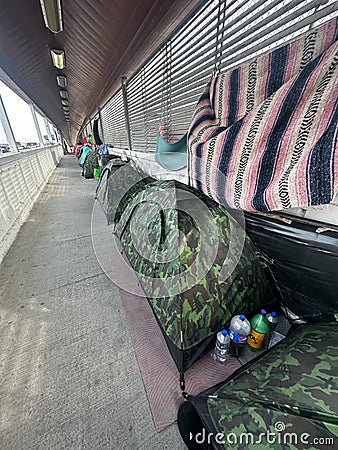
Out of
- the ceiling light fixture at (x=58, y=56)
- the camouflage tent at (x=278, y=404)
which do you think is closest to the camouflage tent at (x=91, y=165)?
the ceiling light fixture at (x=58, y=56)

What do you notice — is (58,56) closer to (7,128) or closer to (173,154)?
(7,128)

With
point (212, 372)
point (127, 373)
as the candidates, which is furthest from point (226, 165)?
point (127, 373)

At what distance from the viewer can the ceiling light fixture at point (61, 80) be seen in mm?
4113

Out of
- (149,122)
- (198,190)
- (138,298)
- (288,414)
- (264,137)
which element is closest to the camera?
(288,414)

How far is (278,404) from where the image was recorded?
2.02 feet

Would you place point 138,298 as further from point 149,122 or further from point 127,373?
point 149,122

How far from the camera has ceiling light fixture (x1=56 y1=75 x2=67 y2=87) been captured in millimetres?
4113

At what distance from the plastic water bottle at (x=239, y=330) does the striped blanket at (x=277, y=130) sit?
2.14 feet

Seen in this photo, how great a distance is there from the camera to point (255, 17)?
109 cm

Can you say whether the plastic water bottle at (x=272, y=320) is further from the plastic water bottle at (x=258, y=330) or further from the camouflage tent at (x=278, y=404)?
the camouflage tent at (x=278, y=404)

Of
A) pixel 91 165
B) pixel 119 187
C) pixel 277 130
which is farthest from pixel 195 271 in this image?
pixel 91 165

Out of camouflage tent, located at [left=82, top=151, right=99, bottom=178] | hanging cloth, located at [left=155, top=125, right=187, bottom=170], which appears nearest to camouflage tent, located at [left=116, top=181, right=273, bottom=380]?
hanging cloth, located at [left=155, top=125, right=187, bottom=170]

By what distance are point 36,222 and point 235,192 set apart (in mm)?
3143

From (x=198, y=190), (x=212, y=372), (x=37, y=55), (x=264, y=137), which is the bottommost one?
(x=212, y=372)
